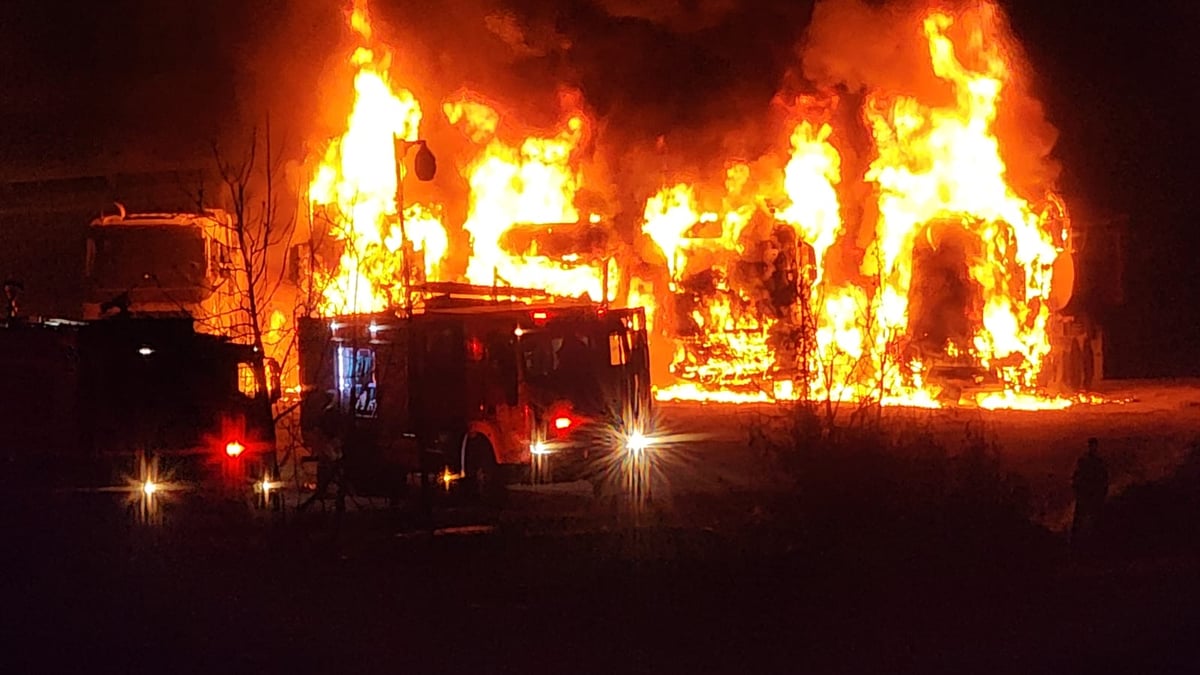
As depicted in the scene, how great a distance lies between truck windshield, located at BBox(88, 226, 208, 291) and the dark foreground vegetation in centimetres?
1322

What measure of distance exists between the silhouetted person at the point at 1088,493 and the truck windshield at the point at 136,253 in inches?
670

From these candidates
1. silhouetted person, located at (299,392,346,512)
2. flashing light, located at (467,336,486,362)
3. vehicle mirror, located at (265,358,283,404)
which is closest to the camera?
silhouetted person, located at (299,392,346,512)

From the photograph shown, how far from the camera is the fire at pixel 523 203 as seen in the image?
28203 millimetres

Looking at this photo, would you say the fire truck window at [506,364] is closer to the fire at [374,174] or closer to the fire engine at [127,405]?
the fire engine at [127,405]

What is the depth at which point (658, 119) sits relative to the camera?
3152 centimetres

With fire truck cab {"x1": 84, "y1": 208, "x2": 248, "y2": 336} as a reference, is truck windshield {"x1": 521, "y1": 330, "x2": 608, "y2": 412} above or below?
below

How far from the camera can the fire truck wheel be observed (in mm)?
14125

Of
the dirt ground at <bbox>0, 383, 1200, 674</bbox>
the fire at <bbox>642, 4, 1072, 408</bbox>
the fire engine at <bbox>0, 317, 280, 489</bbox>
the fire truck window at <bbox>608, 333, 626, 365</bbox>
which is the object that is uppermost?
the fire at <bbox>642, 4, 1072, 408</bbox>

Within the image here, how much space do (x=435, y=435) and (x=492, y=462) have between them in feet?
2.23

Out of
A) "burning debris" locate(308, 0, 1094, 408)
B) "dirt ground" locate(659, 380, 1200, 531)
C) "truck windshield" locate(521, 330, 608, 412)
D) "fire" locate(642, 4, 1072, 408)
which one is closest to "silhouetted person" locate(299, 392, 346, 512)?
"truck windshield" locate(521, 330, 608, 412)

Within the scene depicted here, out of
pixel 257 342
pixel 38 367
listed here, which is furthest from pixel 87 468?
pixel 257 342

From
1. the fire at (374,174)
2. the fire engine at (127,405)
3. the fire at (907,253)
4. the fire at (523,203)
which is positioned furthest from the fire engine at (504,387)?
the fire at (523,203)

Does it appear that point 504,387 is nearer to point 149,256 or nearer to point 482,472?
point 482,472

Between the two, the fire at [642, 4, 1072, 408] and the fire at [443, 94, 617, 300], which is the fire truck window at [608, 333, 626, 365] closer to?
the fire at [642, 4, 1072, 408]
